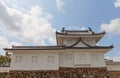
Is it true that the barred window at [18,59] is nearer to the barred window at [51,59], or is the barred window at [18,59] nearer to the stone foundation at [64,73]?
the stone foundation at [64,73]

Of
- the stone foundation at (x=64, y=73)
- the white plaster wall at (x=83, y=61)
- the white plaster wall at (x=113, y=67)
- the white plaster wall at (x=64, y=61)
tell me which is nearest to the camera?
the stone foundation at (x=64, y=73)

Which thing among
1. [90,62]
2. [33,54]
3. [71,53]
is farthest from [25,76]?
[90,62]

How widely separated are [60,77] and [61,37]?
252 inches

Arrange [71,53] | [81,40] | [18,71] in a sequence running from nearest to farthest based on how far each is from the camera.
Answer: [18,71], [71,53], [81,40]

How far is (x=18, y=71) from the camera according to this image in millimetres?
19891

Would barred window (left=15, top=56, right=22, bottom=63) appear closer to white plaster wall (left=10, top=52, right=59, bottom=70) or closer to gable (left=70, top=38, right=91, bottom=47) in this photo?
white plaster wall (left=10, top=52, right=59, bottom=70)

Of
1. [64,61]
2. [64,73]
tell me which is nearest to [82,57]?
[64,61]

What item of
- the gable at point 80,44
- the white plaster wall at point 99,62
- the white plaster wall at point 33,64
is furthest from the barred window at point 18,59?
the white plaster wall at point 99,62

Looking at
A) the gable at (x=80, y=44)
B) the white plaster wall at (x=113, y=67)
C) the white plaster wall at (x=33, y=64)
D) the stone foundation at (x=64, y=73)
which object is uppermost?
the gable at (x=80, y=44)

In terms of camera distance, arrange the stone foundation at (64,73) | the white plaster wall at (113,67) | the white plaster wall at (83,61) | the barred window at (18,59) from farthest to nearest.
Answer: the white plaster wall at (113,67), the white plaster wall at (83,61), the barred window at (18,59), the stone foundation at (64,73)

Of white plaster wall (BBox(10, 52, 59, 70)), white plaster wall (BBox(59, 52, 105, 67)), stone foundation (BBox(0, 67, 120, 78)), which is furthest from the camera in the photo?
white plaster wall (BBox(59, 52, 105, 67))

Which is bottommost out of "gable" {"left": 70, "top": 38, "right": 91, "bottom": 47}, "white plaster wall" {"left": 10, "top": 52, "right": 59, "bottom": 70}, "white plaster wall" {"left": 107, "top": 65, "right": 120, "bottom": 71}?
"white plaster wall" {"left": 107, "top": 65, "right": 120, "bottom": 71}

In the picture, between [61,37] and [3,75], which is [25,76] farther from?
[61,37]

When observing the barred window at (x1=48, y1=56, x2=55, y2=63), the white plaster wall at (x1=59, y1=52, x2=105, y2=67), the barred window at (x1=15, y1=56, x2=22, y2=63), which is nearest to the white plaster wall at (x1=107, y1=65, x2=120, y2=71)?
the white plaster wall at (x1=59, y1=52, x2=105, y2=67)
